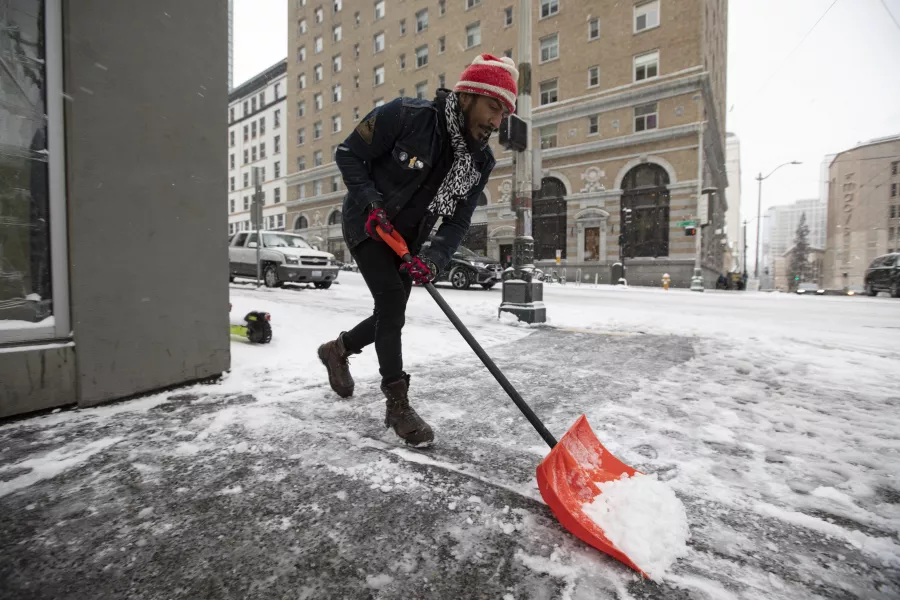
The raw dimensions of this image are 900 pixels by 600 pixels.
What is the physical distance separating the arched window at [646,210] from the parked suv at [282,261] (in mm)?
16985

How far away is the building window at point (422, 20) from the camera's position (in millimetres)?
32156

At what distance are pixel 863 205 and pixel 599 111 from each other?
155ft

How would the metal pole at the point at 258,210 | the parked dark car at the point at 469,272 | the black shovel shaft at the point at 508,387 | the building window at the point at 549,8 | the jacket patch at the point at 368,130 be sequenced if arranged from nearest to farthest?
the black shovel shaft at the point at 508,387 < the jacket patch at the point at 368,130 < the metal pole at the point at 258,210 < the parked dark car at the point at 469,272 < the building window at the point at 549,8

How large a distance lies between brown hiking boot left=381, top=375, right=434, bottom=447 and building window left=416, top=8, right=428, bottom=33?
36562mm

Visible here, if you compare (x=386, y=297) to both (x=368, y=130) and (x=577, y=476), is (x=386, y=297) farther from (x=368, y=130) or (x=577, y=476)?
(x=577, y=476)

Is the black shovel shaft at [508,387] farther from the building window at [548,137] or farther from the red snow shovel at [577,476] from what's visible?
the building window at [548,137]

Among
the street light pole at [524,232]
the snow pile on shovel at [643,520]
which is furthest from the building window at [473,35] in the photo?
the snow pile on shovel at [643,520]

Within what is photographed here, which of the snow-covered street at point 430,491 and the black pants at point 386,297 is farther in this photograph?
the black pants at point 386,297

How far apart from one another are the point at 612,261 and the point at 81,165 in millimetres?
24838

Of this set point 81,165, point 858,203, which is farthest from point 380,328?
point 858,203

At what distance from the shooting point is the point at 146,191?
2439 mm

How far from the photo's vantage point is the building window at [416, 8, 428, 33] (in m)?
32.2

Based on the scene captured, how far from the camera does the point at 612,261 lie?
957 inches

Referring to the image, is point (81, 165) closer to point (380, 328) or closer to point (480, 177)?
point (380, 328)
